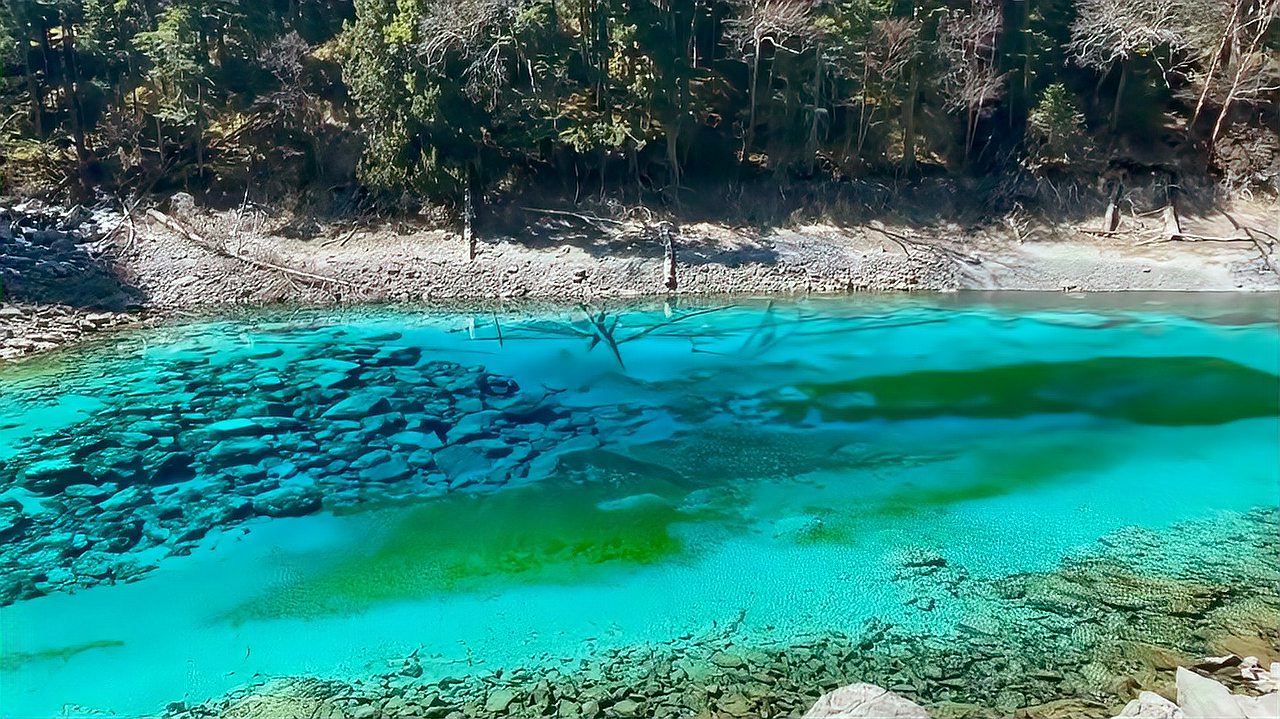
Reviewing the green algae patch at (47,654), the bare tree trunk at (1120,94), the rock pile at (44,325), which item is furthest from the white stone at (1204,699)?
the bare tree trunk at (1120,94)

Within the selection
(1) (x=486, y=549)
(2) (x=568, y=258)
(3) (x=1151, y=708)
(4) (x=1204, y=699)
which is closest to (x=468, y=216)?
(2) (x=568, y=258)

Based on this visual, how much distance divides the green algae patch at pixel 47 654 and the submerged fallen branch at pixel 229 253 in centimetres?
1582

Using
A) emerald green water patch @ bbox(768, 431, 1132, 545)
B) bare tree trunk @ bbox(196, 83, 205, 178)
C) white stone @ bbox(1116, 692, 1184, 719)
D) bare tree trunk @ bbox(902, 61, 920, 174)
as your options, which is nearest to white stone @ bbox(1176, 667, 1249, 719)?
white stone @ bbox(1116, 692, 1184, 719)

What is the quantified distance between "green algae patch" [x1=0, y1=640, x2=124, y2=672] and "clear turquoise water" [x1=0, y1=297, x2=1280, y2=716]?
0.04 metres

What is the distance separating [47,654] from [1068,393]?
15159 mm

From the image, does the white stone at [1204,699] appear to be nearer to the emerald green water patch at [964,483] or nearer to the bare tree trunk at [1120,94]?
the emerald green water patch at [964,483]

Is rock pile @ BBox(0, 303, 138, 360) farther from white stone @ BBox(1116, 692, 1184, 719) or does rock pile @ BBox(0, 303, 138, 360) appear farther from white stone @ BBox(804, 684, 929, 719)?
white stone @ BBox(1116, 692, 1184, 719)

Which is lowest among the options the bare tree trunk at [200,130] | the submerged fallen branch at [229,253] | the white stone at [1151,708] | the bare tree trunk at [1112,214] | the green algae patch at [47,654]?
the green algae patch at [47,654]

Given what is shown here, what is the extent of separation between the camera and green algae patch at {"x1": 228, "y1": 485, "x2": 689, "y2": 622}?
9.58 m

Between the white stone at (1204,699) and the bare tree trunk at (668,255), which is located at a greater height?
the bare tree trunk at (668,255)

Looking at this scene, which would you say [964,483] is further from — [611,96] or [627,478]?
[611,96]

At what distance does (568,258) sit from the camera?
24500 millimetres

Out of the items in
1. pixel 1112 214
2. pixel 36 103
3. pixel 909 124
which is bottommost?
pixel 1112 214

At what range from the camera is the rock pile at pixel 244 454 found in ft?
35.3
